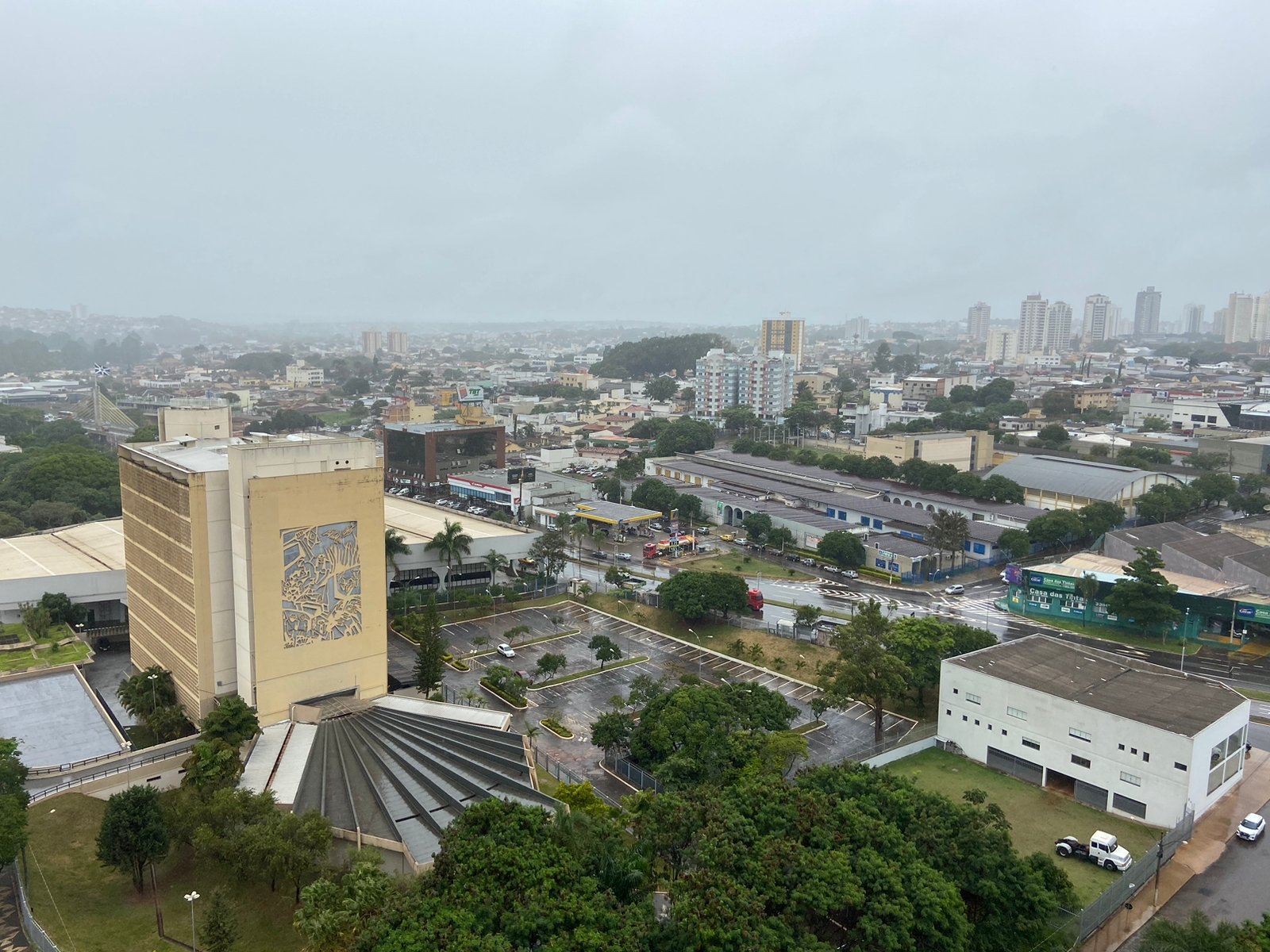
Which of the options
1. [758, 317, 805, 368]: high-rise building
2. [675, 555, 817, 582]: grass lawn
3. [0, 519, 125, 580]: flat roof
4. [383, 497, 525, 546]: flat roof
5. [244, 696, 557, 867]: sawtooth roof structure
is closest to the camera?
[244, 696, 557, 867]: sawtooth roof structure

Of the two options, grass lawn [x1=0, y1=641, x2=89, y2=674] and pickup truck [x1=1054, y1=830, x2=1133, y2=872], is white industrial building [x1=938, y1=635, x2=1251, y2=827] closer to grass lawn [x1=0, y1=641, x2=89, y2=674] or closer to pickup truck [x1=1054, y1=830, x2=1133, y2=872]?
pickup truck [x1=1054, y1=830, x2=1133, y2=872]

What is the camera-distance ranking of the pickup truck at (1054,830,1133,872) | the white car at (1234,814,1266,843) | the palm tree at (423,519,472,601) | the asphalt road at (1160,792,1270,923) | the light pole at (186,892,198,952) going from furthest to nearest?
the palm tree at (423,519,472,601) → the white car at (1234,814,1266,843) → the pickup truck at (1054,830,1133,872) → the asphalt road at (1160,792,1270,923) → the light pole at (186,892,198,952)

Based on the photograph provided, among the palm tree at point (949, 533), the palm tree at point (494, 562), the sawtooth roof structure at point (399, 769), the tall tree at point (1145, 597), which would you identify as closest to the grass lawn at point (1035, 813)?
the sawtooth roof structure at point (399, 769)

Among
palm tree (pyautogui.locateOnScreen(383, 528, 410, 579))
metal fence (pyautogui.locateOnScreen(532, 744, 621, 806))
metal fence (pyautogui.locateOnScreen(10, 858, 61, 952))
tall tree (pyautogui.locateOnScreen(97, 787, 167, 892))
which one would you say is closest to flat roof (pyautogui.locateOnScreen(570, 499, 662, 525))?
palm tree (pyautogui.locateOnScreen(383, 528, 410, 579))

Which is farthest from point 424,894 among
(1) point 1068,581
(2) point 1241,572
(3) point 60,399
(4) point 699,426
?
(3) point 60,399

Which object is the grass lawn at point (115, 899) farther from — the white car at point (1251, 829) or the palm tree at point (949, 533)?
the palm tree at point (949, 533)

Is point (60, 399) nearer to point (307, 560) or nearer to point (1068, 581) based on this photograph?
point (307, 560)

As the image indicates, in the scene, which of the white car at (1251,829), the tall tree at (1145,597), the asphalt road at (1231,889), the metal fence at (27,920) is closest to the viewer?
the metal fence at (27,920)
